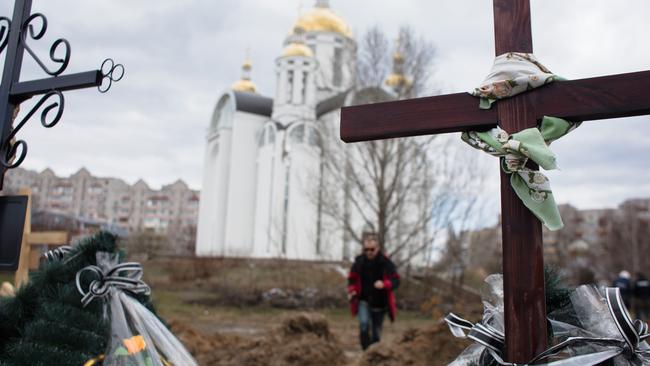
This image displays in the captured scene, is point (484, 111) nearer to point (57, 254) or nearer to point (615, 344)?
point (615, 344)

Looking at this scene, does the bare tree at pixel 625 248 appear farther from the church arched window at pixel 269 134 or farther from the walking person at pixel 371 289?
the walking person at pixel 371 289

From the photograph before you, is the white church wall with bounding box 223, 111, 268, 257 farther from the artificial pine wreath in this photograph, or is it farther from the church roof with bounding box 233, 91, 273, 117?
the artificial pine wreath

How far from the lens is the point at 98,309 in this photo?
223 centimetres

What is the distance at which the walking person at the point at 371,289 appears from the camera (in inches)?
238

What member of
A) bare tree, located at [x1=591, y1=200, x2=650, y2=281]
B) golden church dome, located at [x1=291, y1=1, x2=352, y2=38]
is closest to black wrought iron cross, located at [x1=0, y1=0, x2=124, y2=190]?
golden church dome, located at [x1=291, y1=1, x2=352, y2=38]

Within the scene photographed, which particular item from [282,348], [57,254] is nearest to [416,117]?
[57,254]

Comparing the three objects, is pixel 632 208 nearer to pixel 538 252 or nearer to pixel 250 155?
pixel 250 155

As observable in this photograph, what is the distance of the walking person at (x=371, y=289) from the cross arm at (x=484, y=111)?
4.19m

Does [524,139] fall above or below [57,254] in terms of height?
above

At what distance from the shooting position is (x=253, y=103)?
35.8 meters

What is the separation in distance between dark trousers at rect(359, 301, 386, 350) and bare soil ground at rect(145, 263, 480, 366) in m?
0.26

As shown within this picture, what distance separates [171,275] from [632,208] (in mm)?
43699

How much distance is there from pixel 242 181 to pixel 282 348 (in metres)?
30.2

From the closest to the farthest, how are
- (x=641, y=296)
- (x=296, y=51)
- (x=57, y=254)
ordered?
(x=57, y=254), (x=641, y=296), (x=296, y=51)
